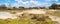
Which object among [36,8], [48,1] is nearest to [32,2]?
[36,8]

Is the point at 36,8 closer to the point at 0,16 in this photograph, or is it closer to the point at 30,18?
the point at 30,18

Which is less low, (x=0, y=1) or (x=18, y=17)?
(x=0, y=1)

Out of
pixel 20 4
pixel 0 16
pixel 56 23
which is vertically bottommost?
pixel 56 23

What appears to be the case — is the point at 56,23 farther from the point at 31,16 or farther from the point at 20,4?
the point at 20,4

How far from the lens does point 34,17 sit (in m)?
1.85

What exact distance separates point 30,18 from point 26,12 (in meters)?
0.10

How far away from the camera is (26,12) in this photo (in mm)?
1857

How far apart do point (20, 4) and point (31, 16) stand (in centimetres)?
24

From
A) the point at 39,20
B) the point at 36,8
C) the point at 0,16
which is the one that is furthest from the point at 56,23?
the point at 0,16

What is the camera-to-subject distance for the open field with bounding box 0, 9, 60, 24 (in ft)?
6.02

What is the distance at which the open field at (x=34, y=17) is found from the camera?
1834 mm

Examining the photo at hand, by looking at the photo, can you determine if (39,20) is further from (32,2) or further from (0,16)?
(0,16)

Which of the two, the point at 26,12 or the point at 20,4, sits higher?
the point at 20,4

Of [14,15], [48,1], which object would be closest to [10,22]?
[14,15]
